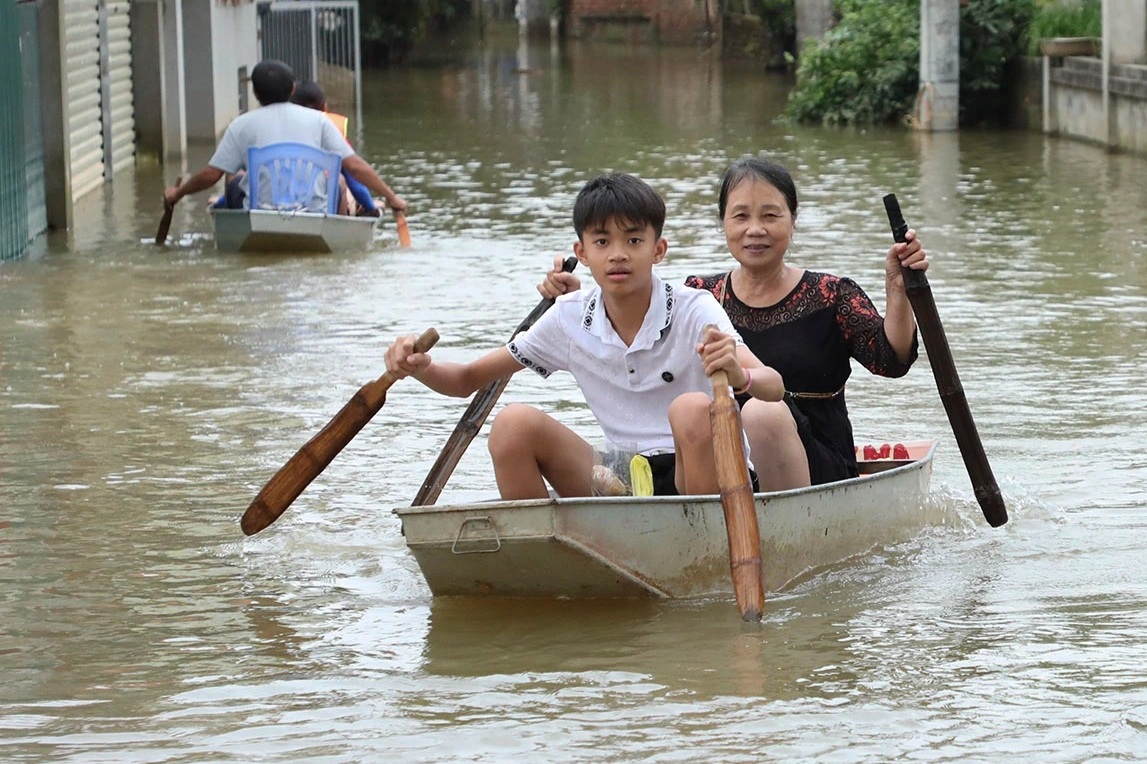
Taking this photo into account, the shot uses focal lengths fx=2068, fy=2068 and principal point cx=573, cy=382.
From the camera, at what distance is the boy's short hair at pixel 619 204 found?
552cm

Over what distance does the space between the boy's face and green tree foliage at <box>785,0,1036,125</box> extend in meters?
20.2

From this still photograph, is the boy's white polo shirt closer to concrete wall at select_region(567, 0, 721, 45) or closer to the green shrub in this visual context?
the green shrub

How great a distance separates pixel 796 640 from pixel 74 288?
8.00 metres

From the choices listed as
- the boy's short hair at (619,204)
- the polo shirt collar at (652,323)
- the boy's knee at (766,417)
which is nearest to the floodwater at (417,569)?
the boy's knee at (766,417)

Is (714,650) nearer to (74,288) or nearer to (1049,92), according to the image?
(74,288)

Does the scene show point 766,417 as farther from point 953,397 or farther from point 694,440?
point 953,397

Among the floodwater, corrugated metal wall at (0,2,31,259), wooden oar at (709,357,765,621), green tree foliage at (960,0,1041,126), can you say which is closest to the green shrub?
→ green tree foliage at (960,0,1041,126)

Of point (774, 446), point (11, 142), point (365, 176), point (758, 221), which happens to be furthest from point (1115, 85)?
point (774, 446)

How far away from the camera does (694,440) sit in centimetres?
546

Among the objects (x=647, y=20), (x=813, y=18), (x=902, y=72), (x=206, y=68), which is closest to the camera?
(x=206, y=68)

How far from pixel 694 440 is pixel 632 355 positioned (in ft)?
1.19

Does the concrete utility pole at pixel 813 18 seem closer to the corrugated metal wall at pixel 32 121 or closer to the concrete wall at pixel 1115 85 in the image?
the concrete wall at pixel 1115 85

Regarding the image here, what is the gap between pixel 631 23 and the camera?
54.6 meters

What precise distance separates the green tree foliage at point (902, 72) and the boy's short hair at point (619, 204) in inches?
796
